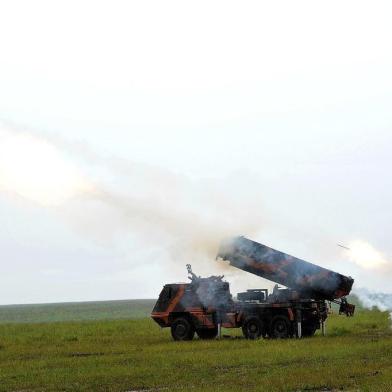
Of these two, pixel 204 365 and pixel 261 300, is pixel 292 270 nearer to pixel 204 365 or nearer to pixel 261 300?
pixel 261 300

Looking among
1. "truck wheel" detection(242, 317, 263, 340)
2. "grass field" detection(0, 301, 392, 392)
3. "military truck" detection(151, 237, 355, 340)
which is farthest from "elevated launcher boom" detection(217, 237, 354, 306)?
"grass field" detection(0, 301, 392, 392)

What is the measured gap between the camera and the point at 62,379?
810 inches

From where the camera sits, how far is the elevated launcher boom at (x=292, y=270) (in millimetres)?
34562

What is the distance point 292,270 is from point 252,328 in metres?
3.03

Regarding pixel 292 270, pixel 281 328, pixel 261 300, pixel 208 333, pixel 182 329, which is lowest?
pixel 208 333

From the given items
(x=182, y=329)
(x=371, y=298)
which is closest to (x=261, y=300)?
(x=182, y=329)

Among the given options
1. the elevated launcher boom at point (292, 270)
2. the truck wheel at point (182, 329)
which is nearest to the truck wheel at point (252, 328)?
the elevated launcher boom at point (292, 270)

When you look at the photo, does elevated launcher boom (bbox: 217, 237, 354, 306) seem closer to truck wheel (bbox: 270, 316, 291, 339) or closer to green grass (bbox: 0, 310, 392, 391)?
truck wheel (bbox: 270, 316, 291, 339)

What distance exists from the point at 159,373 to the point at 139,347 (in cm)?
1010

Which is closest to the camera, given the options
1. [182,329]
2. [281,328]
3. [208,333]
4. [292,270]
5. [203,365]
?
[203,365]

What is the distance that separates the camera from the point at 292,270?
34719 mm

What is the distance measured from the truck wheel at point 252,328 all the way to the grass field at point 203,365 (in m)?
1.71

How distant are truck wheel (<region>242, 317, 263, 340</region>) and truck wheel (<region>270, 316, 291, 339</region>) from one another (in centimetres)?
56

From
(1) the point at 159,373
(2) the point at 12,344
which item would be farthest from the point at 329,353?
(2) the point at 12,344
